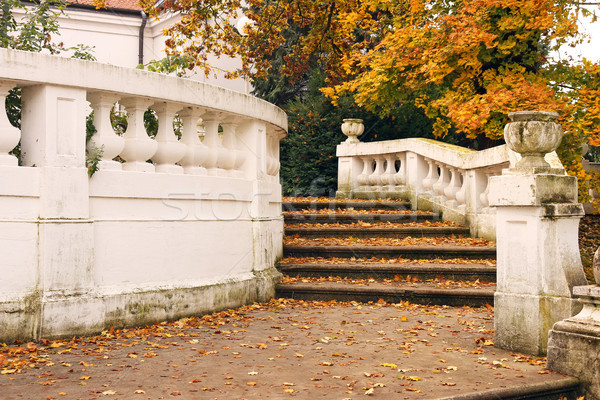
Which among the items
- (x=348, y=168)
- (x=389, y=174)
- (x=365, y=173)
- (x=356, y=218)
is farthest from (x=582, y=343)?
(x=348, y=168)

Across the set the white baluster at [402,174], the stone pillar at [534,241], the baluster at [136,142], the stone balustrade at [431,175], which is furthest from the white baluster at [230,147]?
the white baluster at [402,174]

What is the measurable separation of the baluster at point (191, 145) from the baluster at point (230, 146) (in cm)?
51

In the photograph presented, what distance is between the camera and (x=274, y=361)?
497 cm

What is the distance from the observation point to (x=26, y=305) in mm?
5195

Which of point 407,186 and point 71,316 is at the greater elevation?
point 407,186

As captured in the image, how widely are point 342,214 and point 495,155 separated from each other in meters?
2.89

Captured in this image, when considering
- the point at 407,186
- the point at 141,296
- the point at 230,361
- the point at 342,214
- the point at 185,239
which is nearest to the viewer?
the point at 230,361

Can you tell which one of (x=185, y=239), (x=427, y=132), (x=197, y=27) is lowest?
(x=185, y=239)

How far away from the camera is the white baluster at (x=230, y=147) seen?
717 cm

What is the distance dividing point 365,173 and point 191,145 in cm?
724

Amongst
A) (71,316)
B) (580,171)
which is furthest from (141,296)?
(580,171)

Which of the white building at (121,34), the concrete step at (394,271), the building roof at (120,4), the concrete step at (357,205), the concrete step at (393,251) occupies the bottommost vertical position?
the concrete step at (394,271)

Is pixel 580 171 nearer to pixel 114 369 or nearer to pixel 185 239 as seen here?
pixel 185 239

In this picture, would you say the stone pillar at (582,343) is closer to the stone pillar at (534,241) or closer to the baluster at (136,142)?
the stone pillar at (534,241)
